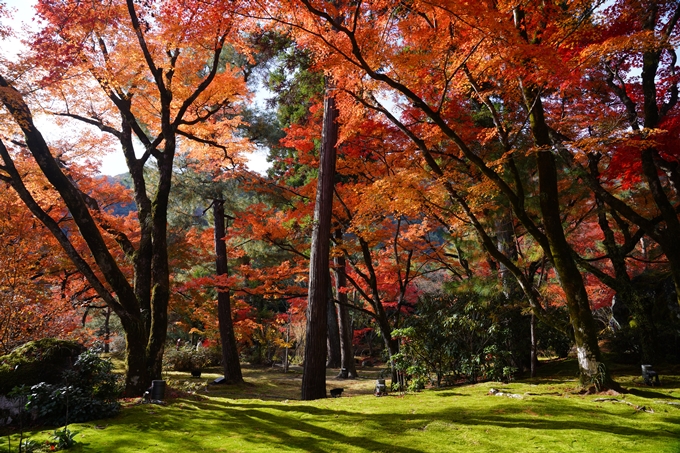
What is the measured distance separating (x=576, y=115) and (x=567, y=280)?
14.0 feet

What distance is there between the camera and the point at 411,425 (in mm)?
3973

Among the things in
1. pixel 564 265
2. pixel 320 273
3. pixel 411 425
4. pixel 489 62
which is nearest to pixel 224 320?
pixel 320 273

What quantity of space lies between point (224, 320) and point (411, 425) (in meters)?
9.56

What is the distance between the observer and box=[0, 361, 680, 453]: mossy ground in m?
3.28

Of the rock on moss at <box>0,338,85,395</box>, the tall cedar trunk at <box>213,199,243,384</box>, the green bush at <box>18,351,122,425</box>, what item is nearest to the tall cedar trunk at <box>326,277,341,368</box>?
the tall cedar trunk at <box>213,199,243,384</box>

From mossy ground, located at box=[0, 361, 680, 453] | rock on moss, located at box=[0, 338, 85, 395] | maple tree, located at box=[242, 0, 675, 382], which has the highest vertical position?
maple tree, located at box=[242, 0, 675, 382]

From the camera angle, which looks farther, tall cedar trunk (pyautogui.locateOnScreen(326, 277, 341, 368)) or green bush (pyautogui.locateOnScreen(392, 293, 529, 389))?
tall cedar trunk (pyautogui.locateOnScreen(326, 277, 341, 368))

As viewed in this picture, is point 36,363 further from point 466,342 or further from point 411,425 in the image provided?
point 466,342

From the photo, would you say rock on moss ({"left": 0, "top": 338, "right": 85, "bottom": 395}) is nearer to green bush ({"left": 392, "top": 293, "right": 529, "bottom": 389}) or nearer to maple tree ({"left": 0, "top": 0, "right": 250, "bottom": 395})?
maple tree ({"left": 0, "top": 0, "right": 250, "bottom": 395})

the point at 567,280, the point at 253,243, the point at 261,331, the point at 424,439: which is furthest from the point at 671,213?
the point at 261,331

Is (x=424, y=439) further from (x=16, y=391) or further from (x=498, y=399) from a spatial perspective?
(x=16, y=391)

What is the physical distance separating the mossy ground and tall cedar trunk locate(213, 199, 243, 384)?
6449 mm

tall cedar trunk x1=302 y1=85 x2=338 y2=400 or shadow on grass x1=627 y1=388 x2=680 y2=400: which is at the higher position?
tall cedar trunk x1=302 y1=85 x2=338 y2=400

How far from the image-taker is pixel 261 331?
18266 mm
